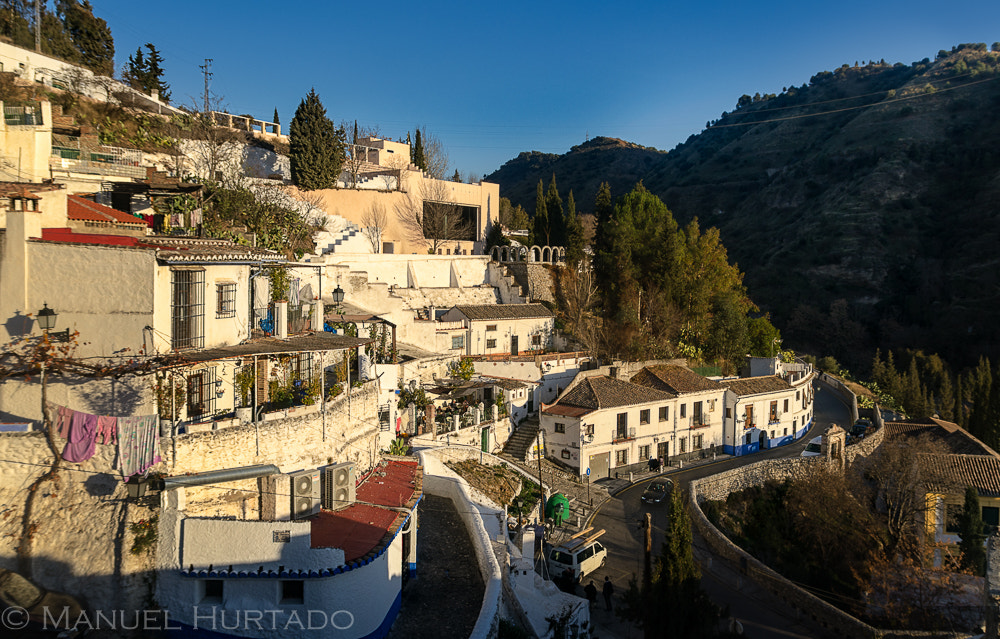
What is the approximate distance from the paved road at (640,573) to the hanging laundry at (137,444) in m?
12.6

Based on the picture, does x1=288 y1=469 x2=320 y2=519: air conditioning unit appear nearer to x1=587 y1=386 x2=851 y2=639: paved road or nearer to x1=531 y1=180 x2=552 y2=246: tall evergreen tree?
x1=587 y1=386 x2=851 y2=639: paved road

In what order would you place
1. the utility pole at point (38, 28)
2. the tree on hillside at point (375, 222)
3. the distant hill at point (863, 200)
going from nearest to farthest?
1. the utility pole at point (38, 28)
2. the tree on hillside at point (375, 222)
3. the distant hill at point (863, 200)

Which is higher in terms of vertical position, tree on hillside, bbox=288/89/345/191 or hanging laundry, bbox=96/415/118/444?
tree on hillside, bbox=288/89/345/191

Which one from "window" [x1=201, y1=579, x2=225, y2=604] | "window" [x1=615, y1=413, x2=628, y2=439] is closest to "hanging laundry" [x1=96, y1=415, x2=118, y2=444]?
"window" [x1=201, y1=579, x2=225, y2=604]

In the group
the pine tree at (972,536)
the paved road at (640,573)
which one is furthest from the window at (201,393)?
the pine tree at (972,536)

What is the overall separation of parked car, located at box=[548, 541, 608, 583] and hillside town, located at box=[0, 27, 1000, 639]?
93 millimetres

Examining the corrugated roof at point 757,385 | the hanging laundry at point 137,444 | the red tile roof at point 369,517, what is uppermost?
the hanging laundry at point 137,444

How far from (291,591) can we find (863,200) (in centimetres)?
9823

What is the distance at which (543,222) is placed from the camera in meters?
45.9

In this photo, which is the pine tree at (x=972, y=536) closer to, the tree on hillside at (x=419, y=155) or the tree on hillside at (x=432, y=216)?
the tree on hillside at (x=432, y=216)

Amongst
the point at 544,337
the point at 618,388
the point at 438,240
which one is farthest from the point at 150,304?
the point at 438,240

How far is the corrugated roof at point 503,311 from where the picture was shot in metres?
33.6

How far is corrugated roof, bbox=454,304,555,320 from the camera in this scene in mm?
33625

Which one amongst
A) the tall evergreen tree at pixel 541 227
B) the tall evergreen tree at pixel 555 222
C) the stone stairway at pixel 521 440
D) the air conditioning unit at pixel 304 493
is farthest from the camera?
the tall evergreen tree at pixel 541 227
